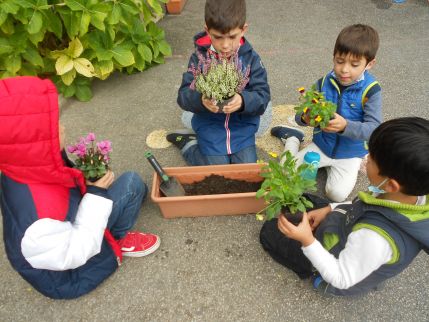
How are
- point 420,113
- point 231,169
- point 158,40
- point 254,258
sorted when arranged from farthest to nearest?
point 158,40, point 420,113, point 231,169, point 254,258

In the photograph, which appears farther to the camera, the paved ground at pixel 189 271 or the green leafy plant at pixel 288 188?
the paved ground at pixel 189 271

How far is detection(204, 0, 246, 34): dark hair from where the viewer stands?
2.06 meters

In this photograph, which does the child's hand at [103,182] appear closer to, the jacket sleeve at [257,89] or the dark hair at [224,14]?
the jacket sleeve at [257,89]

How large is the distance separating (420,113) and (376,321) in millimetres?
2337

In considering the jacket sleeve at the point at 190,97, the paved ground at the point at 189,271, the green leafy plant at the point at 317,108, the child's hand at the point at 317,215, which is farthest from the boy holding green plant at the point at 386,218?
the jacket sleeve at the point at 190,97

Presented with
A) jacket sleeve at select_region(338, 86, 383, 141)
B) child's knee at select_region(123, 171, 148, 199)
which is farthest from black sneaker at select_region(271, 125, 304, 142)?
child's knee at select_region(123, 171, 148, 199)

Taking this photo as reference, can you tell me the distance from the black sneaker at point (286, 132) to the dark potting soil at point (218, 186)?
0.83 m

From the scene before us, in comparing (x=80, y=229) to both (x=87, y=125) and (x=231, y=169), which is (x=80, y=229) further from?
(x=87, y=125)

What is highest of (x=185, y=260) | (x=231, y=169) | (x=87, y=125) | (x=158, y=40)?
(x=158, y=40)

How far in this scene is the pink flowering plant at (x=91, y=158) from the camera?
1.73 metres

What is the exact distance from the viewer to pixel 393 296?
1934 mm

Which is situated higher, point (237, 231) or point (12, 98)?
point (12, 98)

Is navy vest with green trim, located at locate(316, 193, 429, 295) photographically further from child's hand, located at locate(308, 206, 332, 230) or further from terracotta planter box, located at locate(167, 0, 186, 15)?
terracotta planter box, located at locate(167, 0, 186, 15)

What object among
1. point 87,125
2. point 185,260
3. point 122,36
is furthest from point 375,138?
point 122,36
